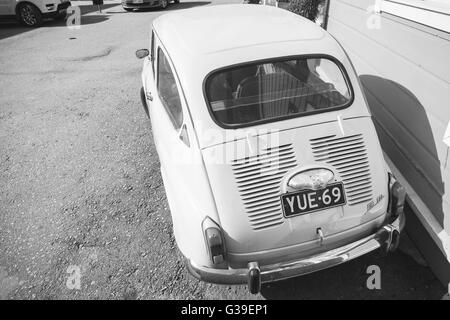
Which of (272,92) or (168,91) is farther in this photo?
(168,91)

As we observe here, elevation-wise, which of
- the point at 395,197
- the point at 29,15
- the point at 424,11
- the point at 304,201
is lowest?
the point at 395,197

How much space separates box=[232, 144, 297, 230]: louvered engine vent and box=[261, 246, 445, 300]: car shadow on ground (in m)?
0.79

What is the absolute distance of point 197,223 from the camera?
92.3 inches

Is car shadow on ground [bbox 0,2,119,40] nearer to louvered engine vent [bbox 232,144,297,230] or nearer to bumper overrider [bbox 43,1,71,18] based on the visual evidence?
bumper overrider [bbox 43,1,71,18]

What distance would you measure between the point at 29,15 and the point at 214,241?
13.1 meters

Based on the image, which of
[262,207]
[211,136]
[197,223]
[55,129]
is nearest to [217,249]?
[197,223]

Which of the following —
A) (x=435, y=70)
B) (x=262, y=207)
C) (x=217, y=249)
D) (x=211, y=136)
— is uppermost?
(x=435, y=70)

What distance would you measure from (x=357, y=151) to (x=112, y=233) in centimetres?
241

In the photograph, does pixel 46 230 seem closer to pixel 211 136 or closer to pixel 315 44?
pixel 211 136

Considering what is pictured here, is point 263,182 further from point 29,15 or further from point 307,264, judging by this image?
point 29,15

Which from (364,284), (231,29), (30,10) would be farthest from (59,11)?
(364,284)

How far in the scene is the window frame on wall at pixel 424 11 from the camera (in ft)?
8.78

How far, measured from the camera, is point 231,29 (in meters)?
2.99

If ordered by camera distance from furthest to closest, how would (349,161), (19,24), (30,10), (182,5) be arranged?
1. (182,5)
2. (19,24)
3. (30,10)
4. (349,161)
